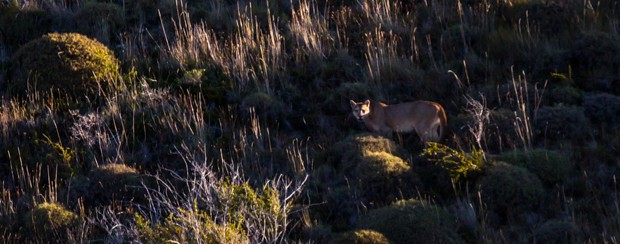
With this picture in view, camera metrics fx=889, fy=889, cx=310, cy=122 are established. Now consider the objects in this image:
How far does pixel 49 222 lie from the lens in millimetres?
8430

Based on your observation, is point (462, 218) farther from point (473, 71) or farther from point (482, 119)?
point (473, 71)

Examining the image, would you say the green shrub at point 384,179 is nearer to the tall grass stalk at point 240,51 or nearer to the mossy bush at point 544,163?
the mossy bush at point 544,163

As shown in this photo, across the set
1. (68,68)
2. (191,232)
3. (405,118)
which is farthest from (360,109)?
(68,68)

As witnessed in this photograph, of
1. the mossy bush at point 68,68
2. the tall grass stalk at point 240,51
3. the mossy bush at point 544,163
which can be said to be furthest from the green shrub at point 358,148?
the mossy bush at point 68,68

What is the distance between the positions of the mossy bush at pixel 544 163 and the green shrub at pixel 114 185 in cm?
374

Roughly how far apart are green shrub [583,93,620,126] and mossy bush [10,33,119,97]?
575cm

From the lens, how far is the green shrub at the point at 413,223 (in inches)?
302

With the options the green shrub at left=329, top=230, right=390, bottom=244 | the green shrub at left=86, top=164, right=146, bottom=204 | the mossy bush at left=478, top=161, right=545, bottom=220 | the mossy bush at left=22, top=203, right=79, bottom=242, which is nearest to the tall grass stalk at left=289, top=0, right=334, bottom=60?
the green shrub at left=86, top=164, right=146, bottom=204

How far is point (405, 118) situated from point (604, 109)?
7.28ft

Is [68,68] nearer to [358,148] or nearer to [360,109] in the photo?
[360,109]

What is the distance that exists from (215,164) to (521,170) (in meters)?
3.33

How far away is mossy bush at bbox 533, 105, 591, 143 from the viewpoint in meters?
9.50

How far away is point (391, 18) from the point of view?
41.6 ft

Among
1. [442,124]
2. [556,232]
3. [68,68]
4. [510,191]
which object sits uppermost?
[68,68]
